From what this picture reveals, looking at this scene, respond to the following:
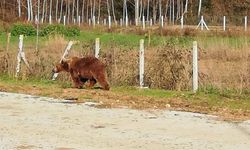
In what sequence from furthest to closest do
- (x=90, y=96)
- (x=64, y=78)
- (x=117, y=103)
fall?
(x=64, y=78)
(x=90, y=96)
(x=117, y=103)

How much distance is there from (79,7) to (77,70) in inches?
2753

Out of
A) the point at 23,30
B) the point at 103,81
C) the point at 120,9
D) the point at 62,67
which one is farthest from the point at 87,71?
the point at 120,9

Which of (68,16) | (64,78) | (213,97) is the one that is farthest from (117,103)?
(68,16)

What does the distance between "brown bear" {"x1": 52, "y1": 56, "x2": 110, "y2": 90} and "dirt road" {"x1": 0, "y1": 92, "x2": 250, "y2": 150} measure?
9.38 ft

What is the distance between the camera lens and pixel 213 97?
50.4 ft

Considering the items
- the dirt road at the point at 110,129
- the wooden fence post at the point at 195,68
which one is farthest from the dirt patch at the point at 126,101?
the wooden fence post at the point at 195,68

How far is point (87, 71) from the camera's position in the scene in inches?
651

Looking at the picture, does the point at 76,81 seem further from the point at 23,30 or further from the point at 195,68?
the point at 23,30

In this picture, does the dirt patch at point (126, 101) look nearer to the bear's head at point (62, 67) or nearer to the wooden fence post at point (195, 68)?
the bear's head at point (62, 67)

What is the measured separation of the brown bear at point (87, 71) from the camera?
1641 centimetres

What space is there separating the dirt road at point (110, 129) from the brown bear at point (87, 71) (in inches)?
113

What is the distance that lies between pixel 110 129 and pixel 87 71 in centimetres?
612

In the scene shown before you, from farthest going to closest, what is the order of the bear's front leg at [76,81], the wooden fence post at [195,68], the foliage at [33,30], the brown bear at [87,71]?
1. the foliage at [33,30]
2. the bear's front leg at [76,81]
3. the brown bear at [87,71]
4. the wooden fence post at [195,68]

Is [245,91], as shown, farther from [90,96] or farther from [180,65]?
[90,96]
